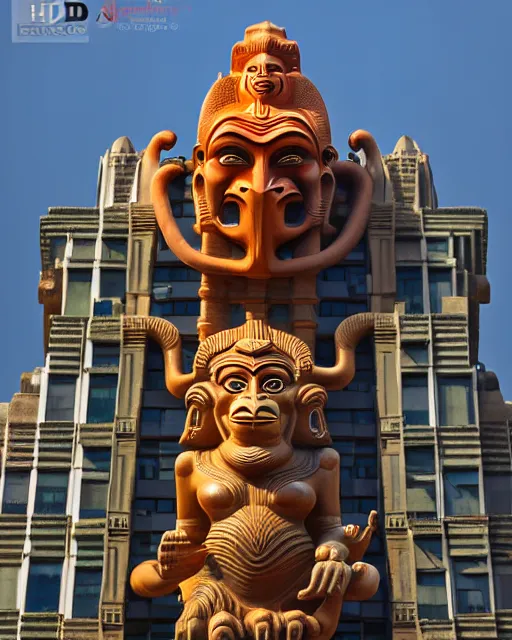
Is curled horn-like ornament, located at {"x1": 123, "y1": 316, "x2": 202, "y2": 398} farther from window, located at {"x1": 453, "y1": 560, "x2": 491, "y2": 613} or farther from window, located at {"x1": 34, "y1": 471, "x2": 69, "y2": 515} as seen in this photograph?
window, located at {"x1": 453, "y1": 560, "x2": 491, "y2": 613}

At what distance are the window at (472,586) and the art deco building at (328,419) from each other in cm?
2

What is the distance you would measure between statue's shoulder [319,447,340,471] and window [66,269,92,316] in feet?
23.4

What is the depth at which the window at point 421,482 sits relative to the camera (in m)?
36.1

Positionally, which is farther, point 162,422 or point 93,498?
point 162,422

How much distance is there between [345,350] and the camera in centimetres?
3722

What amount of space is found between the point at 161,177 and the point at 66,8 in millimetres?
4056

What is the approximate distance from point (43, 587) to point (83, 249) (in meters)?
7.37

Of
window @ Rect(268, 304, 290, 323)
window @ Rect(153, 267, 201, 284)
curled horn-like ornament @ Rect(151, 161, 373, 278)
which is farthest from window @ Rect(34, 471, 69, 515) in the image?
window @ Rect(268, 304, 290, 323)

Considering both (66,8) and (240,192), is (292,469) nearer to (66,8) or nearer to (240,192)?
(240,192)

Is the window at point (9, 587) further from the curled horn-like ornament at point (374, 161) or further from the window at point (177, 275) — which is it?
the curled horn-like ornament at point (374, 161)

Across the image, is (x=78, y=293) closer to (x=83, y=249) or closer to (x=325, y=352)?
(x=83, y=249)

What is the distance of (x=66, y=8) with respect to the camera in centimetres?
4022

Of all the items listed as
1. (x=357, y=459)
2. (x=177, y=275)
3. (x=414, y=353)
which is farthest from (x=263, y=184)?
(x=357, y=459)

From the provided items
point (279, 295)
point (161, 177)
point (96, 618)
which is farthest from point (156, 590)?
point (161, 177)
